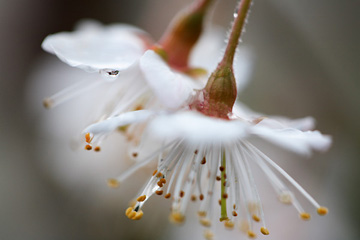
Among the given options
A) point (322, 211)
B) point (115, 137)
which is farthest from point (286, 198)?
point (115, 137)

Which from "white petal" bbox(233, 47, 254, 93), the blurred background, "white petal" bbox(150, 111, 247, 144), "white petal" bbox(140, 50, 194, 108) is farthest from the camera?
the blurred background

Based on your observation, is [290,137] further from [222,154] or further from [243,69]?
[243,69]

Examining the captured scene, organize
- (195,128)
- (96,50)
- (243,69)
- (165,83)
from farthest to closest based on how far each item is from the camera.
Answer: (243,69) < (96,50) < (165,83) < (195,128)

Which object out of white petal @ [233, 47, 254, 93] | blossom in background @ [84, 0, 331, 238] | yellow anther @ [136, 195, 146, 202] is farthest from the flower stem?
white petal @ [233, 47, 254, 93]

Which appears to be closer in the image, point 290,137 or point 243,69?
point 290,137

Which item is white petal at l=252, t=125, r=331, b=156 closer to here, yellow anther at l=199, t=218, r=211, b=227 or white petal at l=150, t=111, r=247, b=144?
white petal at l=150, t=111, r=247, b=144

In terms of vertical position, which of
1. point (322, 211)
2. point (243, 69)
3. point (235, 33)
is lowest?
point (322, 211)

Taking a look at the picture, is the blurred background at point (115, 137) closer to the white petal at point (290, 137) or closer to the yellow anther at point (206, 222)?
the yellow anther at point (206, 222)
